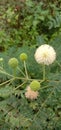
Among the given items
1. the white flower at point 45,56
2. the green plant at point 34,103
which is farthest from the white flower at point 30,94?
the white flower at point 45,56

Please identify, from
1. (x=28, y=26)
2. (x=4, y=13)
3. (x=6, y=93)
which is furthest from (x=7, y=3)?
(x=6, y=93)

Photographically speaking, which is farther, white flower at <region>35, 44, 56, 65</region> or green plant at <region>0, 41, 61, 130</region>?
green plant at <region>0, 41, 61, 130</region>

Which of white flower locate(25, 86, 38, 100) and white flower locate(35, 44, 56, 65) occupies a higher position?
white flower locate(35, 44, 56, 65)

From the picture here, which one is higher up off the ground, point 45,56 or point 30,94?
point 45,56

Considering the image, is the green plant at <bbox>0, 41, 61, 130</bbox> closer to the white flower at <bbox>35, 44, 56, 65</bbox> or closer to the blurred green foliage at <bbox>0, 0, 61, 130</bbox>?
the blurred green foliage at <bbox>0, 0, 61, 130</bbox>

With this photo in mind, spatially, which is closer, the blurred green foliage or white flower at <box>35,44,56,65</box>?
white flower at <box>35,44,56,65</box>

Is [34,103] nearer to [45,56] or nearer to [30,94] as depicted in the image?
[30,94]

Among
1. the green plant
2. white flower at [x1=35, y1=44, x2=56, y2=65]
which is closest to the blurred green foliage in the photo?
the green plant

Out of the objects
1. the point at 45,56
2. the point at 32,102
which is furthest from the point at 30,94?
the point at 45,56

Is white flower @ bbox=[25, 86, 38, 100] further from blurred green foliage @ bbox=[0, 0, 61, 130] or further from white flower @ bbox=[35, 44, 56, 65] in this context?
white flower @ bbox=[35, 44, 56, 65]

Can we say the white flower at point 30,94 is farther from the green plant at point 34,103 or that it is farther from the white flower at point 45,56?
the white flower at point 45,56

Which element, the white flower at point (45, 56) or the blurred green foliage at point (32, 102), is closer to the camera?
the white flower at point (45, 56)
